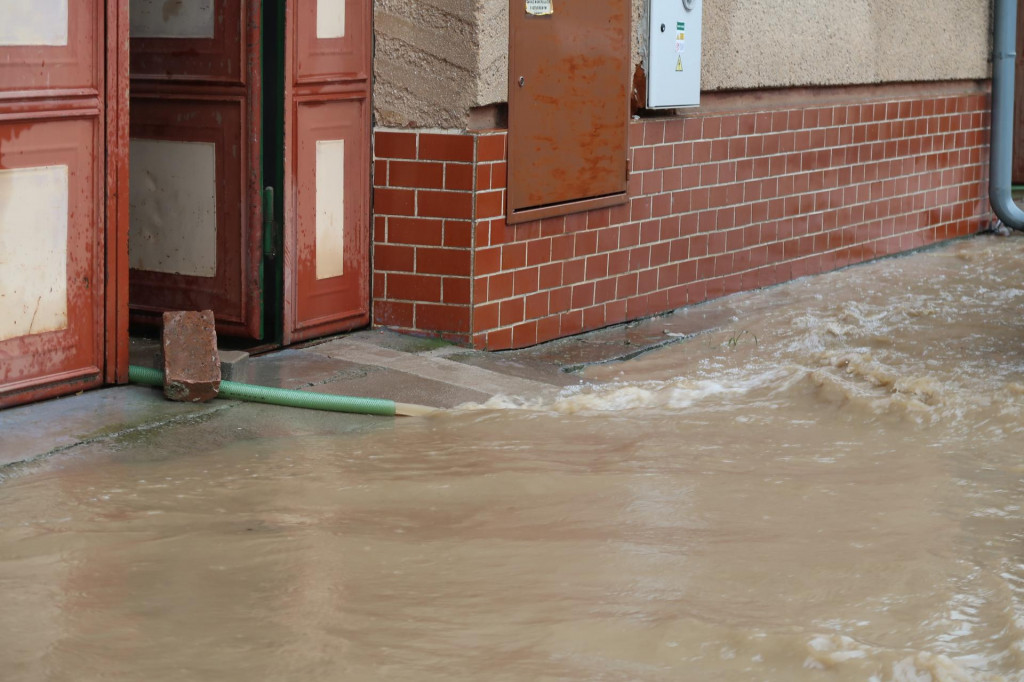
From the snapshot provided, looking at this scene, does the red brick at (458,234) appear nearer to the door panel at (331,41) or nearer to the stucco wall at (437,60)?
the stucco wall at (437,60)

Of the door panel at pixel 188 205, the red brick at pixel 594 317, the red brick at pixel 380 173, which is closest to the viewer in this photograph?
the door panel at pixel 188 205

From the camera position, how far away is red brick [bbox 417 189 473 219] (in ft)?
20.4

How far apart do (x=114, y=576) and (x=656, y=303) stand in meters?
4.58

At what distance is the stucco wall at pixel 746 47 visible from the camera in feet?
20.2

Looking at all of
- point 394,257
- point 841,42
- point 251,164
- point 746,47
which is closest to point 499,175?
point 394,257

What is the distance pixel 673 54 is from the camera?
739cm

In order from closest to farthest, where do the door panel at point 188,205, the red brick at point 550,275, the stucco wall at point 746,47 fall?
the door panel at point 188,205 → the stucco wall at point 746,47 → the red brick at point 550,275

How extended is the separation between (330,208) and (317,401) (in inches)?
49.8

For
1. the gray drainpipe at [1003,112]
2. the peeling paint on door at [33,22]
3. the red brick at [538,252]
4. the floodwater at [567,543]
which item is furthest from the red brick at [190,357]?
the gray drainpipe at [1003,112]

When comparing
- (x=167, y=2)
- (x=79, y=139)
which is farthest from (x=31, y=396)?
(x=167, y=2)

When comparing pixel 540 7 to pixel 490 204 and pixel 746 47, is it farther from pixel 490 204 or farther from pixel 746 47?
A: pixel 746 47

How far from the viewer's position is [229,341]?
6.20 meters

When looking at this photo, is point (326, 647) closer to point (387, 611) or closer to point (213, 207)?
point (387, 611)

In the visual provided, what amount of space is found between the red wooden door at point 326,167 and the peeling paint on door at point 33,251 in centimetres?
116
